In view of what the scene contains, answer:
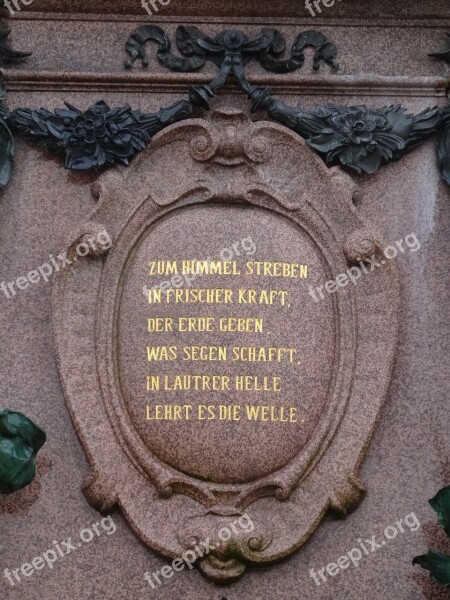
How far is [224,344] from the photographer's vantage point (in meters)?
8.16

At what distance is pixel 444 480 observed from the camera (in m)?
8.17

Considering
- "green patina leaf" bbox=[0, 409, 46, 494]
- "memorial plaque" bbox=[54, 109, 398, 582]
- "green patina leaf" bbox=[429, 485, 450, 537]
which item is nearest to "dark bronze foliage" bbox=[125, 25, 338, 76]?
"memorial plaque" bbox=[54, 109, 398, 582]

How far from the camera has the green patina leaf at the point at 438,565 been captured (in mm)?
7611

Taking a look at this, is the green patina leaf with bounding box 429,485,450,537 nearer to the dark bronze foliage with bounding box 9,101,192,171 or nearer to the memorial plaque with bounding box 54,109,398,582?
the memorial plaque with bounding box 54,109,398,582

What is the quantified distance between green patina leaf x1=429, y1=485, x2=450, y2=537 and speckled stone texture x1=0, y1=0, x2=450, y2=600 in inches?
16.1

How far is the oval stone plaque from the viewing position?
26.3 feet

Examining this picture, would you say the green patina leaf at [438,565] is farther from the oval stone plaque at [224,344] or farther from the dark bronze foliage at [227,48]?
the dark bronze foliage at [227,48]

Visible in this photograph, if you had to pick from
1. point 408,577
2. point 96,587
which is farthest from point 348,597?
point 96,587

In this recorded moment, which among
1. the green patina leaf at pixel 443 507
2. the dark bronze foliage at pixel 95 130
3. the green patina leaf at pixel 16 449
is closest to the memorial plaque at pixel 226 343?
the dark bronze foliage at pixel 95 130

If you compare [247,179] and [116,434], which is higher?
[247,179]

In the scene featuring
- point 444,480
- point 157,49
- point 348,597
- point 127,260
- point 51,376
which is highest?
point 157,49

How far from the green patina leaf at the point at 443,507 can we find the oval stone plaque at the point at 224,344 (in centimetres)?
88

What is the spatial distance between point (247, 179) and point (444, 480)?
2.27 m

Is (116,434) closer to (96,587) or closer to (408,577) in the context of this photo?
(96,587)
